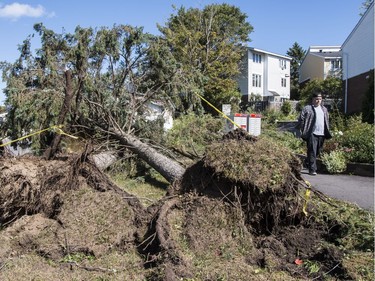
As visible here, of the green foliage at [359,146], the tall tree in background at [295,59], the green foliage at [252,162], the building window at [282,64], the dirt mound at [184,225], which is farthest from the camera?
the tall tree in background at [295,59]

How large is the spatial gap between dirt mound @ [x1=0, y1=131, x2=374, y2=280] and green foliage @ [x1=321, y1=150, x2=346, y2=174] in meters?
4.60

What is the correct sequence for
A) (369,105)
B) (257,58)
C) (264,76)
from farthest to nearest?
(264,76), (257,58), (369,105)

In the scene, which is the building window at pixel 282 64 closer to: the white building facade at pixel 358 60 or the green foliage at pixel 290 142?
the white building facade at pixel 358 60

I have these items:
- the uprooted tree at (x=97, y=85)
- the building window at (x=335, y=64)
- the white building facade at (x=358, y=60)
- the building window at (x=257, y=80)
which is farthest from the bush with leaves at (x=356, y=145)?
the building window at (x=257, y=80)

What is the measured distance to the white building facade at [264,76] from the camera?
50.1 meters

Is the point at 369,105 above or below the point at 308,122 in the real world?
above

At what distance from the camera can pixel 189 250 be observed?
4453 millimetres

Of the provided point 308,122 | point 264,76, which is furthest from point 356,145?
point 264,76

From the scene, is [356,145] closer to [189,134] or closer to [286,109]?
[189,134]

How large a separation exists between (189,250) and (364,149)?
7.07 m

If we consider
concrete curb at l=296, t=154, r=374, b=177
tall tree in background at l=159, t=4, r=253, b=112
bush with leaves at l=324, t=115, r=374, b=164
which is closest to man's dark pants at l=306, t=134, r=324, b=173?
concrete curb at l=296, t=154, r=374, b=177

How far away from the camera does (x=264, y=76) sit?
5347 centimetres

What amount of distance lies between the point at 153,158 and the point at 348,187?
12.5ft

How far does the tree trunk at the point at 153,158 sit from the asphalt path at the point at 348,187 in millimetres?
2668
